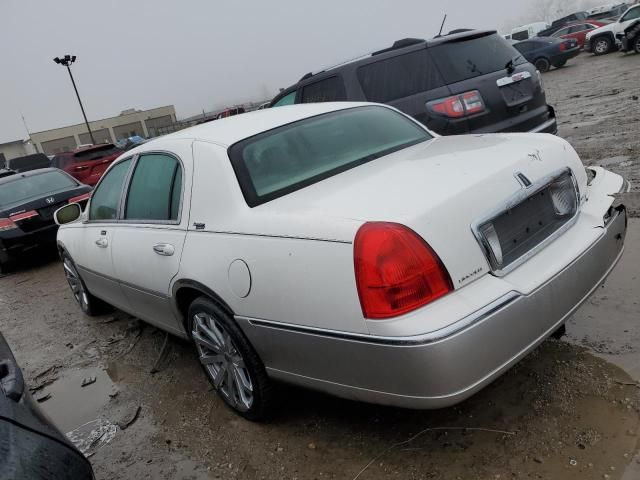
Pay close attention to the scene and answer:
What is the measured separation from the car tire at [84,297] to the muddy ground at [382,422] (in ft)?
2.58

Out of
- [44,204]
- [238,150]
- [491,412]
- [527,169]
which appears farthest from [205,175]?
[44,204]

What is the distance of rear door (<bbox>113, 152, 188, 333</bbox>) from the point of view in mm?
2986

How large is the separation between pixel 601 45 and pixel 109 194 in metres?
24.5

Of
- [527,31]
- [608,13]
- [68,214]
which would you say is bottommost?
[68,214]

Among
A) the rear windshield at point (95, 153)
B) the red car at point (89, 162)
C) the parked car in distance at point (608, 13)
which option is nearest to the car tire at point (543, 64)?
the parked car in distance at point (608, 13)

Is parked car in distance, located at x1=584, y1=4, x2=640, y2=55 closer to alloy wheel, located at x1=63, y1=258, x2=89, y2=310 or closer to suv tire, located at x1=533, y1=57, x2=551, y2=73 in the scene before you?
suv tire, located at x1=533, y1=57, x2=551, y2=73

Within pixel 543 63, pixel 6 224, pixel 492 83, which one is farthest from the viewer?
pixel 543 63

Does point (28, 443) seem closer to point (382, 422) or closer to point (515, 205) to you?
→ point (382, 422)

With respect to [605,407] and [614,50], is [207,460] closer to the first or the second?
[605,407]

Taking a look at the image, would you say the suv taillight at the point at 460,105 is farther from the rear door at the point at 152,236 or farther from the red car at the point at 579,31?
the red car at the point at 579,31

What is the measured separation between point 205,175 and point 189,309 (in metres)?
0.74

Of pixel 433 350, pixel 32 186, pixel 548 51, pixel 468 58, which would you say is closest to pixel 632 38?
pixel 548 51

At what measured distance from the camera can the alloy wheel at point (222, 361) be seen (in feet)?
9.03

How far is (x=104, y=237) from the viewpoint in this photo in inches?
152
